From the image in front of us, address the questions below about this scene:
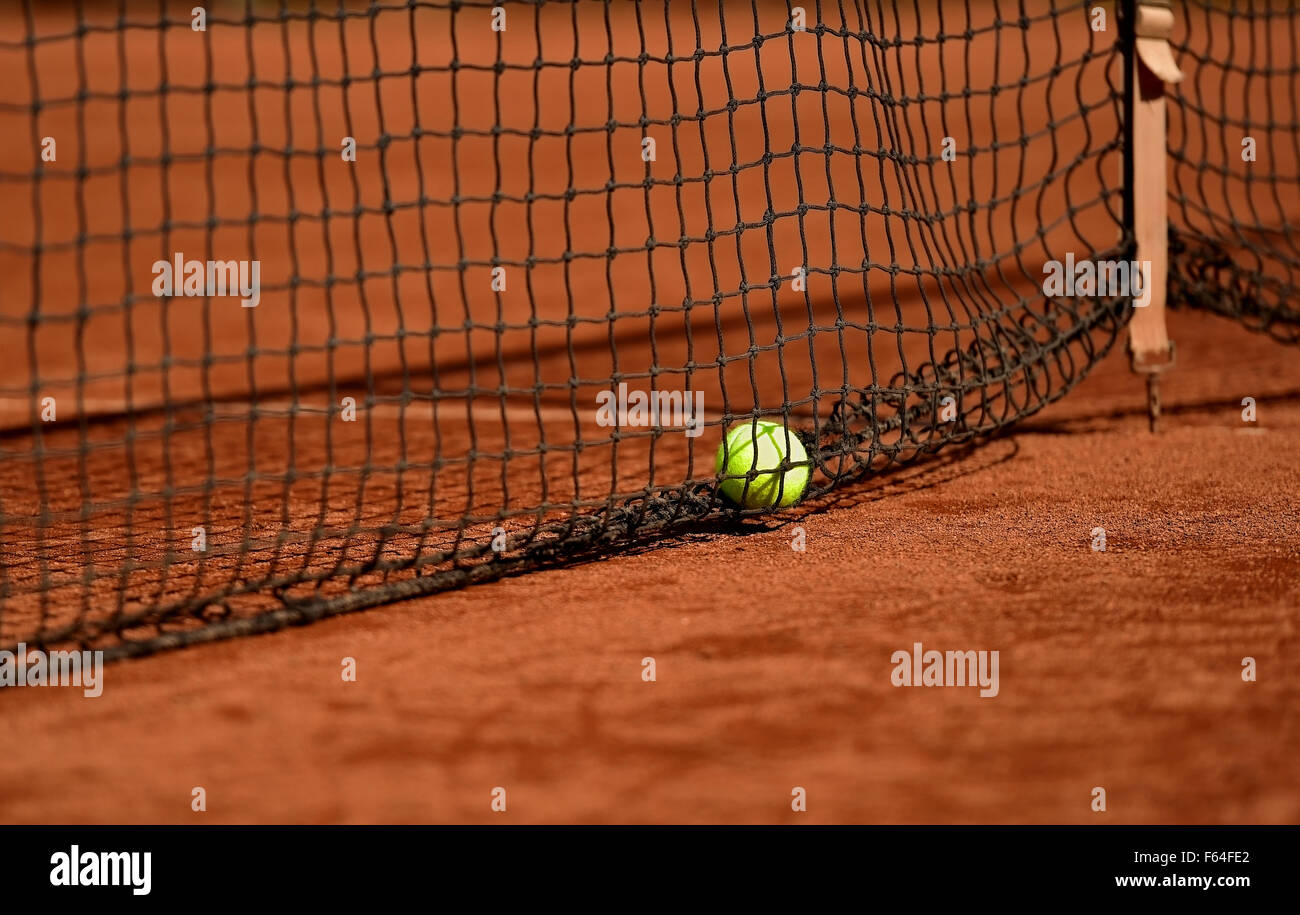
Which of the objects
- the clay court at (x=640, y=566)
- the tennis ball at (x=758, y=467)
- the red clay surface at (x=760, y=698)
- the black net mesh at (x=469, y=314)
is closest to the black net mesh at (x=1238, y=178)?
the clay court at (x=640, y=566)

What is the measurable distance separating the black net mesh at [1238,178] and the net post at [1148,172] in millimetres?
162

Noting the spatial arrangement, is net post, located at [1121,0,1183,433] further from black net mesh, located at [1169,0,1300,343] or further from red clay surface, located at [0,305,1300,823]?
red clay surface, located at [0,305,1300,823]

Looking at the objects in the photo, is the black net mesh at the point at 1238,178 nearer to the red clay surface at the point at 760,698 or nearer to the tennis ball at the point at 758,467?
the red clay surface at the point at 760,698

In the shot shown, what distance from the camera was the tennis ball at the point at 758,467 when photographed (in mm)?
4398

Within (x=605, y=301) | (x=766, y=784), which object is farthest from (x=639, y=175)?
(x=766, y=784)

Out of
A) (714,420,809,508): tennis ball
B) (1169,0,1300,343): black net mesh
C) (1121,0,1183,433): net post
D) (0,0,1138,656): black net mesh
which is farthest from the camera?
(1169,0,1300,343): black net mesh

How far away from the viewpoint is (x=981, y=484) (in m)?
4.95

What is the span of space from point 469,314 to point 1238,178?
143 inches

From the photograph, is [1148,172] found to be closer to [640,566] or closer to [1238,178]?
[1238,178]

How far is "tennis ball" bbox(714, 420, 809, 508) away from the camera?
4398mm

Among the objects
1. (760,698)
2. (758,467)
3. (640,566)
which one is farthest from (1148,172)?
(760,698)

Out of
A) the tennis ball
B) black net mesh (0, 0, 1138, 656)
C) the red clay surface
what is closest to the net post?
black net mesh (0, 0, 1138, 656)

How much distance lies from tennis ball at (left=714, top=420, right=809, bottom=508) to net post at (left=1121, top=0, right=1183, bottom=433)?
1.91 m
